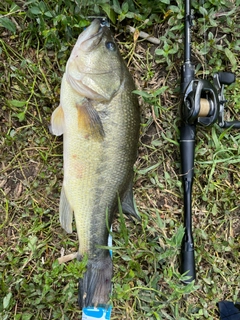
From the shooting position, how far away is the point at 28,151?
8.20 feet

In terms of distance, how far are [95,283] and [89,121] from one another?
104 cm

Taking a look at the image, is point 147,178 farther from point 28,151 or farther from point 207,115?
point 28,151

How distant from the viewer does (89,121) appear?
2070mm

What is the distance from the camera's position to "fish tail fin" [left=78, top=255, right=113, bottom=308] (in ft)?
→ 7.29

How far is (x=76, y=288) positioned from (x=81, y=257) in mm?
281

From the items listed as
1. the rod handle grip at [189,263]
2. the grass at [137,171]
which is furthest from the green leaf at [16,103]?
the rod handle grip at [189,263]

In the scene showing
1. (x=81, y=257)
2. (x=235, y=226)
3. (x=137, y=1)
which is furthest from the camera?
(x=235, y=226)

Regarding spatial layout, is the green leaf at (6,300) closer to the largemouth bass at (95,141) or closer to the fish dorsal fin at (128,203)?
the largemouth bass at (95,141)

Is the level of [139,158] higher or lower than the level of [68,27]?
lower

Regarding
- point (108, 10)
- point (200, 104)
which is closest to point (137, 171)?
point (200, 104)

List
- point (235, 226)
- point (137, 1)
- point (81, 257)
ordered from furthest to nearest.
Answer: point (235, 226)
point (137, 1)
point (81, 257)

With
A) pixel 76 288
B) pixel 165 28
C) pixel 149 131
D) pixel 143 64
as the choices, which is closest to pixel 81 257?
pixel 76 288

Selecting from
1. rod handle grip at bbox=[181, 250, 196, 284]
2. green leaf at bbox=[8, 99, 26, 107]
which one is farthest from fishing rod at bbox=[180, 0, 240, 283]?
green leaf at bbox=[8, 99, 26, 107]

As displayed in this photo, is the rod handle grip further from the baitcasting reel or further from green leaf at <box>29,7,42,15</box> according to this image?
green leaf at <box>29,7,42,15</box>
